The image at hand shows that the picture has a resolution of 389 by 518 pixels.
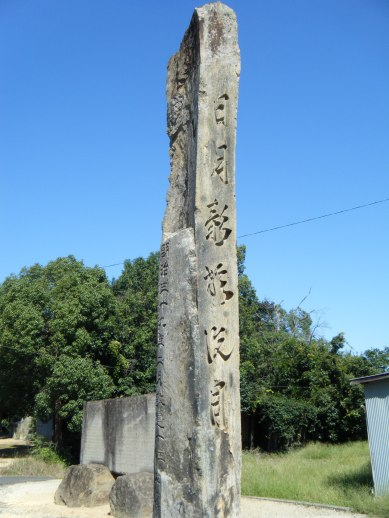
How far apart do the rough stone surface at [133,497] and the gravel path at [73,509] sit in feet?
1.23

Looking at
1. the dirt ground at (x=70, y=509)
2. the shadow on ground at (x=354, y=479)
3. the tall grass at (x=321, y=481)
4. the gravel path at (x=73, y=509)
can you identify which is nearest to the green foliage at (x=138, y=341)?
the tall grass at (x=321, y=481)

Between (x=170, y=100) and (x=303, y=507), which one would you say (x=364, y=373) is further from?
(x=170, y=100)

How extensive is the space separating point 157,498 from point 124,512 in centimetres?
598

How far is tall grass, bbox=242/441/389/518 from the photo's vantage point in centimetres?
1052

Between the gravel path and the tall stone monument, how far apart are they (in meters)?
5.97

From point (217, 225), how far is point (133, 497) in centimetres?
688

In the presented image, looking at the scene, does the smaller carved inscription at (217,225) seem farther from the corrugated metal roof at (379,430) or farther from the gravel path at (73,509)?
the corrugated metal roof at (379,430)

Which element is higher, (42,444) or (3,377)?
(3,377)

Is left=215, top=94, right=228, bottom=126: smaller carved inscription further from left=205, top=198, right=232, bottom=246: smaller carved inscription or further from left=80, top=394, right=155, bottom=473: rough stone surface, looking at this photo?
left=80, top=394, right=155, bottom=473: rough stone surface

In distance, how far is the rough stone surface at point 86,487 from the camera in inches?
451

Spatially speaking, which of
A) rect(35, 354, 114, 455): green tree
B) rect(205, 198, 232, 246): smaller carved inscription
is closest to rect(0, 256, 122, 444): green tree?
rect(35, 354, 114, 455): green tree

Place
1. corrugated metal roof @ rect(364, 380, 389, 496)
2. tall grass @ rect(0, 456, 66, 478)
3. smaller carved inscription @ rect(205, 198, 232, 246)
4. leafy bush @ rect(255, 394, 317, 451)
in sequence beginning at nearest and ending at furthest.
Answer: smaller carved inscription @ rect(205, 198, 232, 246) < corrugated metal roof @ rect(364, 380, 389, 496) < tall grass @ rect(0, 456, 66, 478) < leafy bush @ rect(255, 394, 317, 451)

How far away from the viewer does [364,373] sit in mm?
22562

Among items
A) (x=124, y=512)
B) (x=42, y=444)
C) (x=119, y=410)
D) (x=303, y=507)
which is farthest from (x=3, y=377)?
(x=303, y=507)
